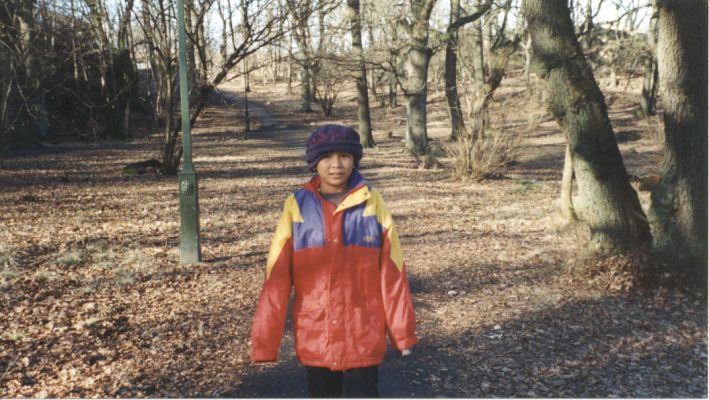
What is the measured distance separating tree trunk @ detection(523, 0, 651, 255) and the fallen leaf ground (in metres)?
0.66

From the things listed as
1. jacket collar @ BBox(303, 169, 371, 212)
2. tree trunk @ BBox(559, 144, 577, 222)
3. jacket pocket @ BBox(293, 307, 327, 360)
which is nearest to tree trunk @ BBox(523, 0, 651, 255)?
tree trunk @ BBox(559, 144, 577, 222)

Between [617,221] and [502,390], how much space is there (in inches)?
119

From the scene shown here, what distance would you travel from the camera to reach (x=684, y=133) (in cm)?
605

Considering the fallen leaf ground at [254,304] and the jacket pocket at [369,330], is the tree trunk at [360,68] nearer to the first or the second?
the fallen leaf ground at [254,304]

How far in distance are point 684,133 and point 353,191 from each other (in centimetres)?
452

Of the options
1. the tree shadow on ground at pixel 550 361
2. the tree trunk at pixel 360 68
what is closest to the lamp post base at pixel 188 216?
the tree shadow on ground at pixel 550 361

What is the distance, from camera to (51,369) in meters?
4.47

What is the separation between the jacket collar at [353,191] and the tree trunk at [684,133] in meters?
4.41

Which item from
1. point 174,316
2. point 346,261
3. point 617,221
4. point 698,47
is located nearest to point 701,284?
point 617,221

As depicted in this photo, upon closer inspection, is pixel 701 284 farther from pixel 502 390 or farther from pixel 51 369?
pixel 51 369

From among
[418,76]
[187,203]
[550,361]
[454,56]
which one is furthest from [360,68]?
[550,361]

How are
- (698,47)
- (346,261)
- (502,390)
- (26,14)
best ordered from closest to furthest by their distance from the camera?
(346,261)
(502,390)
(698,47)
(26,14)

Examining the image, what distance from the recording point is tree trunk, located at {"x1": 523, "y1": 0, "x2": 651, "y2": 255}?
6.50m

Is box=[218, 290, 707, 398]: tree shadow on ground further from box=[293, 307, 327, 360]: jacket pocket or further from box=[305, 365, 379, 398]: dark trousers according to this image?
box=[293, 307, 327, 360]: jacket pocket
